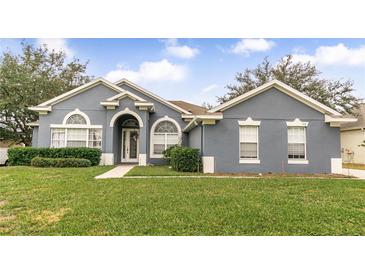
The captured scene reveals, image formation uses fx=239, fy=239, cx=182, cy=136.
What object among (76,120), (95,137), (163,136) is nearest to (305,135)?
(163,136)

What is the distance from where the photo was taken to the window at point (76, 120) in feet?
55.0

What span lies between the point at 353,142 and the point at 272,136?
13.9m

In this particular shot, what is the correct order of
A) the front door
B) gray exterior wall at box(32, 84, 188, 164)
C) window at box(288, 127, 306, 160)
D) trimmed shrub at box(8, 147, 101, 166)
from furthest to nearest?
1. the front door
2. gray exterior wall at box(32, 84, 188, 164)
3. trimmed shrub at box(8, 147, 101, 166)
4. window at box(288, 127, 306, 160)

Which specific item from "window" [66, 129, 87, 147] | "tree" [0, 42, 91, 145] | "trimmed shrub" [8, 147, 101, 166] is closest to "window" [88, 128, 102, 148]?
"window" [66, 129, 87, 147]

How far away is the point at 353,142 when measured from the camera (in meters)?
21.4

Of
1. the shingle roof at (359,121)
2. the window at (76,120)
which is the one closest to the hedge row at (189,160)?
the window at (76,120)

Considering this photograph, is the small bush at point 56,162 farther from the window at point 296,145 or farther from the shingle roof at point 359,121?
the shingle roof at point 359,121

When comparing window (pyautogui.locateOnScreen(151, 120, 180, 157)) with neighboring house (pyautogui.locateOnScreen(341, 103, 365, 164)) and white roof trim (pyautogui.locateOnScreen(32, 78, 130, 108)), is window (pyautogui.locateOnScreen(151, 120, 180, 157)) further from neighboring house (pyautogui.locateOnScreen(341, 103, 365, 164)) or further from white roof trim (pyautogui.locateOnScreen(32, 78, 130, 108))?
neighboring house (pyautogui.locateOnScreen(341, 103, 365, 164))

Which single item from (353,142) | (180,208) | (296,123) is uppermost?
(296,123)

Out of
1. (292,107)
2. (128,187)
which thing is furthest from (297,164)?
(128,187)

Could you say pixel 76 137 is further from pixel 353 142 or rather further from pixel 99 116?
pixel 353 142

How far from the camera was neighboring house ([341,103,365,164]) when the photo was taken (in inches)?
802

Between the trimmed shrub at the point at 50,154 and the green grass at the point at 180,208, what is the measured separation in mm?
6340

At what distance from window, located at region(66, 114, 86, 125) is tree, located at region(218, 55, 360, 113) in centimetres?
1889
